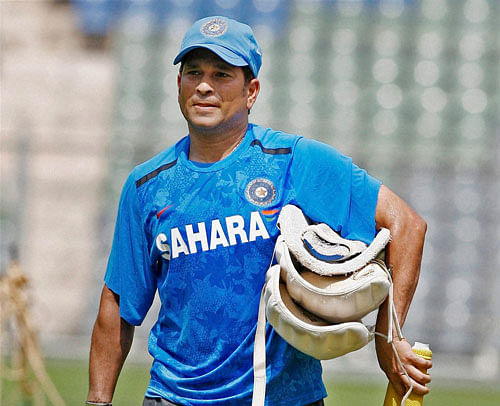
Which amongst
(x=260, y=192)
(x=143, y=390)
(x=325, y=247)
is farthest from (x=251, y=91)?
(x=143, y=390)

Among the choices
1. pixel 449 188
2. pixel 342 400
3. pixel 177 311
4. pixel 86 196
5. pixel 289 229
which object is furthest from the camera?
pixel 86 196

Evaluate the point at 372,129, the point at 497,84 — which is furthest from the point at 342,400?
the point at 497,84

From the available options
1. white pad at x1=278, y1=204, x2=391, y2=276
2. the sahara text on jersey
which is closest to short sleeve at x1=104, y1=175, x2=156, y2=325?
the sahara text on jersey

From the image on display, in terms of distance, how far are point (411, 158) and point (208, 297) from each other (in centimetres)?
990

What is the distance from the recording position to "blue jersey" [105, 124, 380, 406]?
2.83m

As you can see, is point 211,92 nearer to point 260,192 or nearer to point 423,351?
point 260,192

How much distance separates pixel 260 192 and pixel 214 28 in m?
0.54

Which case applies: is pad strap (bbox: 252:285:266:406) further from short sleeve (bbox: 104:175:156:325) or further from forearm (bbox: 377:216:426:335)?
short sleeve (bbox: 104:175:156:325)

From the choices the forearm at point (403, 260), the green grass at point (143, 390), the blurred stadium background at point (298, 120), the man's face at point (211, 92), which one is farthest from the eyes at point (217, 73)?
the blurred stadium background at point (298, 120)

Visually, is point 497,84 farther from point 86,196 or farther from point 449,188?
point 86,196

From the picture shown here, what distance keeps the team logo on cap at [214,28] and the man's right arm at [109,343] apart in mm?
900

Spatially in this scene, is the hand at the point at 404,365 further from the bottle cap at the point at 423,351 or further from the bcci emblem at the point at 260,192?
the bcci emblem at the point at 260,192

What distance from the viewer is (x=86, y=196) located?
13.1 m

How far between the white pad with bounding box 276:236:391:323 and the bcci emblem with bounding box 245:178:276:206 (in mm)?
264
